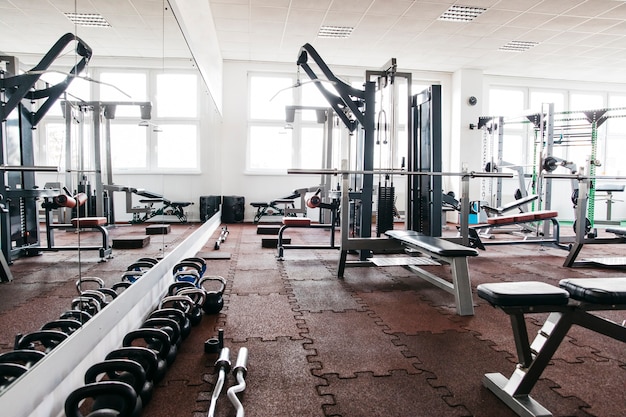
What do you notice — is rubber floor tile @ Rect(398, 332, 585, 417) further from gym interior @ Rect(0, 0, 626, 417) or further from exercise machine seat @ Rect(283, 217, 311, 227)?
exercise machine seat @ Rect(283, 217, 311, 227)

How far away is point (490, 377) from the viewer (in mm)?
1545

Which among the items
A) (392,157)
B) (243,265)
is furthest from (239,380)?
(392,157)

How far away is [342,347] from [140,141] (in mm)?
2142

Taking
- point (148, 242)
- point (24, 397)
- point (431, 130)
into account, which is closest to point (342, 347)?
point (24, 397)

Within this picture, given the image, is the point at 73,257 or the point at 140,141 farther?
the point at 140,141

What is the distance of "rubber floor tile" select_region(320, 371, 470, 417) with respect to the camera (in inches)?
53.9

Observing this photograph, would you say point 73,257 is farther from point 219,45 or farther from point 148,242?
point 219,45

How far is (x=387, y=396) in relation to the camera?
1.47m

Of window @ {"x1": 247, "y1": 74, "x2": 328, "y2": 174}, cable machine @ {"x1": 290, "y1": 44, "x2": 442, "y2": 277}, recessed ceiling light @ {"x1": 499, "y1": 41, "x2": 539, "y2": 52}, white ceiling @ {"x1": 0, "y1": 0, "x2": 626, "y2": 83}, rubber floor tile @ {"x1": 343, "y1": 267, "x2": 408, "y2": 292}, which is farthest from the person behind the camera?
window @ {"x1": 247, "y1": 74, "x2": 328, "y2": 174}

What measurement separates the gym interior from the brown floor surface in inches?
0.4

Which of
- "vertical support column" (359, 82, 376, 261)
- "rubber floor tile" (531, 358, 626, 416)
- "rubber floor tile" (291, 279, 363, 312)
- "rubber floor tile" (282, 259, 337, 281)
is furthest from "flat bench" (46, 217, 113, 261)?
"rubber floor tile" (531, 358, 626, 416)

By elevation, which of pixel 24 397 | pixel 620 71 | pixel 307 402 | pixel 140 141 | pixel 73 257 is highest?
pixel 620 71

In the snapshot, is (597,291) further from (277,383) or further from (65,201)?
(65,201)

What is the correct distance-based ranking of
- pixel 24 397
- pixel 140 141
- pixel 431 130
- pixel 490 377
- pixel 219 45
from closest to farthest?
pixel 24 397, pixel 490 377, pixel 140 141, pixel 431 130, pixel 219 45
